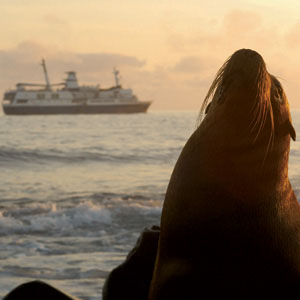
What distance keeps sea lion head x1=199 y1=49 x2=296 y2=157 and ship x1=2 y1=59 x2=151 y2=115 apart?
9301 cm

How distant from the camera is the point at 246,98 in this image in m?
2.36

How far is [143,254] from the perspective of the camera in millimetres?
2588

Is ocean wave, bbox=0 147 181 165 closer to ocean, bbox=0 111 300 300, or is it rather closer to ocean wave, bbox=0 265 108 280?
ocean, bbox=0 111 300 300

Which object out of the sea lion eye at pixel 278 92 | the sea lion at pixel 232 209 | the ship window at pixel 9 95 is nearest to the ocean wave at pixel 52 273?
the sea lion at pixel 232 209

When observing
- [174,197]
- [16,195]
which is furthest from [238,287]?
[16,195]

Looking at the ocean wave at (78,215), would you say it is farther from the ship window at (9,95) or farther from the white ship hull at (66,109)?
the ship window at (9,95)

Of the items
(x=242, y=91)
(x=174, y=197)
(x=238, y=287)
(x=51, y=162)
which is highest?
(x=242, y=91)

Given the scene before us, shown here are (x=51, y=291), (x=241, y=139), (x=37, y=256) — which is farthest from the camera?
(x=37, y=256)

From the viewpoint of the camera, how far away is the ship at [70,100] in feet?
311

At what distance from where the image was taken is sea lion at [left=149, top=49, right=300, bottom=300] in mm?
2299

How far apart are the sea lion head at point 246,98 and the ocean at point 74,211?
120 inches

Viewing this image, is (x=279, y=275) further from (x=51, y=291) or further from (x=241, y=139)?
(x=51, y=291)

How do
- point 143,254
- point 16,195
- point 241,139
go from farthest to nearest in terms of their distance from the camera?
point 16,195
point 143,254
point 241,139

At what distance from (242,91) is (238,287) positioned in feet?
2.38
